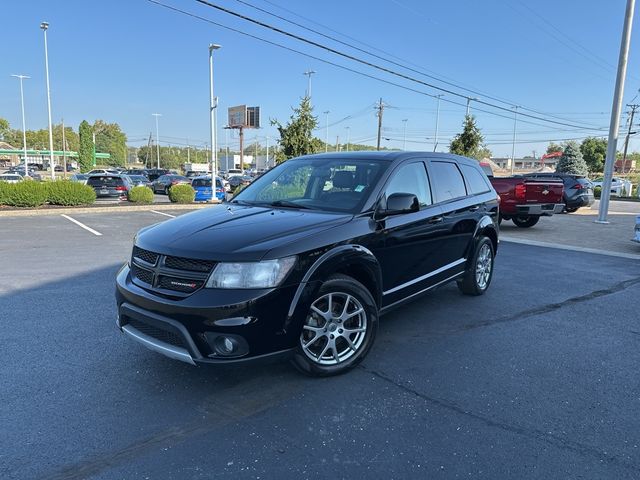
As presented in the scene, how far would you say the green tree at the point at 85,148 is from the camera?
73.8 metres

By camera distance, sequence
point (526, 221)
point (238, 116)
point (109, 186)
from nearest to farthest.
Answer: point (526, 221) < point (109, 186) < point (238, 116)

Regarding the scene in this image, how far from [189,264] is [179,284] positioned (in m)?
0.16

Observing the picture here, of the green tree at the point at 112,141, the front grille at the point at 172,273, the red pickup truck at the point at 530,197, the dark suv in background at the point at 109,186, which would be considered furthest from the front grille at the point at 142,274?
the green tree at the point at 112,141

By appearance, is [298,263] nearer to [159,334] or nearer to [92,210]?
[159,334]

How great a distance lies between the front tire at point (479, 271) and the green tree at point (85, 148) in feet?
258

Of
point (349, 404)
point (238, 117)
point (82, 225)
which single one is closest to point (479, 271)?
point (349, 404)

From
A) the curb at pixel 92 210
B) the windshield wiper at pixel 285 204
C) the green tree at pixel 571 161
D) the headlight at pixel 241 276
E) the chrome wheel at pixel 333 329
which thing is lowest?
the curb at pixel 92 210

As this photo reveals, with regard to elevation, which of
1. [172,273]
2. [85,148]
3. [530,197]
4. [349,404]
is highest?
[85,148]

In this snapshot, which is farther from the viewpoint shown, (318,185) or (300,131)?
(300,131)

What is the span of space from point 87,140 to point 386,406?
271ft

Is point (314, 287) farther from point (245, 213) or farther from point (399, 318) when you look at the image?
point (399, 318)

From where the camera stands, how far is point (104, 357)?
12.9 ft

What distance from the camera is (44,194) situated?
623 inches

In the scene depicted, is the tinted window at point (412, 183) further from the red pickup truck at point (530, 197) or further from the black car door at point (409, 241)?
the red pickup truck at point (530, 197)
